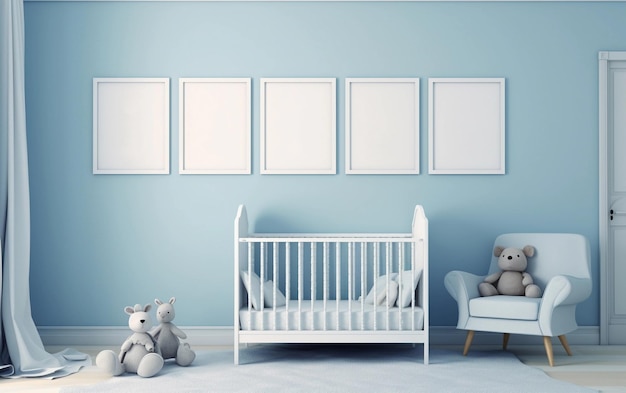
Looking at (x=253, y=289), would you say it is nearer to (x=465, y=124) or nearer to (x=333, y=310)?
(x=333, y=310)

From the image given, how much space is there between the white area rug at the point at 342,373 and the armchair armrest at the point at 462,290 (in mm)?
242

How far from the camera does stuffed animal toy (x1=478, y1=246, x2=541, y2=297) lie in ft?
12.3

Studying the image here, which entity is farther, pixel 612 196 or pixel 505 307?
pixel 612 196

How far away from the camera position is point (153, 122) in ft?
13.3

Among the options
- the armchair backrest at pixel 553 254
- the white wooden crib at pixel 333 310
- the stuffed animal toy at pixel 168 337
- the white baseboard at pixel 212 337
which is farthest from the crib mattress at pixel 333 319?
the armchair backrest at pixel 553 254

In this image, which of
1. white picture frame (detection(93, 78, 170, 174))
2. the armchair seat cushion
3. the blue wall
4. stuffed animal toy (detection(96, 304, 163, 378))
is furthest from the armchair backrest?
white picture frame (detection(93, 78, 170, 174))

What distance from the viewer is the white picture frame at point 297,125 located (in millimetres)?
4023

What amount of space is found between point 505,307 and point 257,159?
1655mm

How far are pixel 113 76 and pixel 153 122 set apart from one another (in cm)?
37

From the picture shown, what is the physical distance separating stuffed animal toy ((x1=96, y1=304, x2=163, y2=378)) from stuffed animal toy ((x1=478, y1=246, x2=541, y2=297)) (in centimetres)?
180

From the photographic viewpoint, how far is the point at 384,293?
3.54m

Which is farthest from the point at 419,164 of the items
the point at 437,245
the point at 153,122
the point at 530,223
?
the point at 153,122

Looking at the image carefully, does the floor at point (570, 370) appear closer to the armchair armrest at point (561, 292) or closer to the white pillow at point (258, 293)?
the armchair armrest at point (561, 292)

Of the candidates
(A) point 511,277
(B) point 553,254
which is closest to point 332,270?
(A) point 511,277
